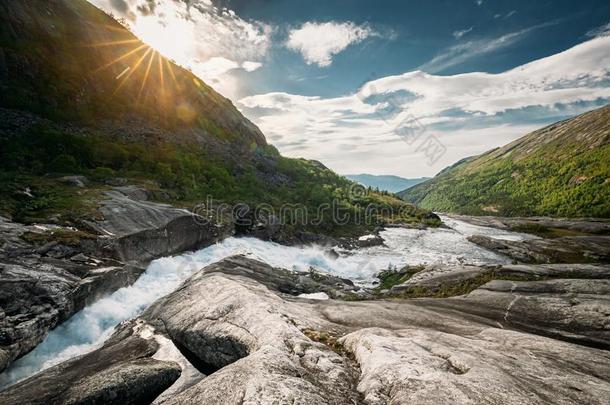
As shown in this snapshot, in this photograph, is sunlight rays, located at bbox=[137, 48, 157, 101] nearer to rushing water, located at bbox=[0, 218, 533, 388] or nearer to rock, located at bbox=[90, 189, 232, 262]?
rock, located at bbox=[90, 189, 232, 262]

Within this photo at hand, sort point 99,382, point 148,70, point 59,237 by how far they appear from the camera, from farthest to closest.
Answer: point 148,70
point 59,237
point 99,382

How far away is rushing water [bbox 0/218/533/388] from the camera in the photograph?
1777 cm

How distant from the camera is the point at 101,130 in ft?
224

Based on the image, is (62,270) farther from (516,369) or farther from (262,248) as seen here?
(262,248)

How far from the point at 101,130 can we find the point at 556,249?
109 m

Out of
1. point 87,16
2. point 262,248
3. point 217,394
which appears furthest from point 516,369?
point 87,16

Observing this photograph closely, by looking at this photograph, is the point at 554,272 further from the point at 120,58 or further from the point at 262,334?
the point at 120,58

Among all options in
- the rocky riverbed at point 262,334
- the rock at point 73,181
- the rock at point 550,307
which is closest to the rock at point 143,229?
the rocky riverbed at point 262,334

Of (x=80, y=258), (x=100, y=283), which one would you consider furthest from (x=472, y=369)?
(x=80, y=258)

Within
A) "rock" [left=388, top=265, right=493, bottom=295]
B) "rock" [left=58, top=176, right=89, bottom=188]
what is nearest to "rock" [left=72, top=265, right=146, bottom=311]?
"rock" [left=58, top=176, right=89, bottom=188]

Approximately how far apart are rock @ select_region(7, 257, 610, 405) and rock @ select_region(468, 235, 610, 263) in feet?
173

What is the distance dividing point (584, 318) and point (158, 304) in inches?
1077

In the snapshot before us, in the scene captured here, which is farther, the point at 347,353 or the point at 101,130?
the point at 101,130

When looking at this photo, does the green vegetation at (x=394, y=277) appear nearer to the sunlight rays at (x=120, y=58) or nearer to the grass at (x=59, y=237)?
the grass at (x=59, y=237)
